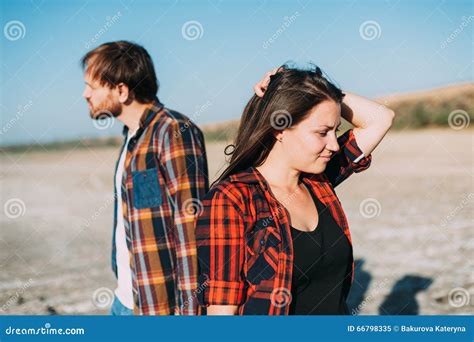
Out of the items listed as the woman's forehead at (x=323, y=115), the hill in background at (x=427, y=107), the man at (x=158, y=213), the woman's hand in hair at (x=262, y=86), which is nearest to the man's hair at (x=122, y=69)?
the man at (x=158, y=213)

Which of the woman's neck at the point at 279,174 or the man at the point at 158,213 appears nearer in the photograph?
the woman's neck at the point at 279,174

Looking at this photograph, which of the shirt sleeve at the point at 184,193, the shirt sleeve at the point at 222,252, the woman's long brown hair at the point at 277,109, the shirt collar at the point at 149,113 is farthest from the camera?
the shirt collar at the point at 149,113

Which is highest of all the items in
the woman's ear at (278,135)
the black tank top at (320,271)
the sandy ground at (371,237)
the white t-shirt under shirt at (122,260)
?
the woman's ear at (278,135)

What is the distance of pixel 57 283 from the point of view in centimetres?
744

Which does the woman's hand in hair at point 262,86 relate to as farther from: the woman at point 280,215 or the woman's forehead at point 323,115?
the woman's forehead at point 323,115

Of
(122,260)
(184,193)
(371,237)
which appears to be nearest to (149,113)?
(184,193)

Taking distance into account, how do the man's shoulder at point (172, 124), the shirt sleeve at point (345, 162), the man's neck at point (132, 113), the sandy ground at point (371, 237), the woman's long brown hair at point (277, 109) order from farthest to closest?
the sandy ground at point (371, 237), the man's neck at point (132, 113), the man's shoulder at point (172, 124), the shirt sleeve at point (345, 162), the woman's long brown hair at point (277, 109)

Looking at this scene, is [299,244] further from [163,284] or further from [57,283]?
[57,283]

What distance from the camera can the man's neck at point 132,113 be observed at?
11.5ft

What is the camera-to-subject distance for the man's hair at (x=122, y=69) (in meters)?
3.50

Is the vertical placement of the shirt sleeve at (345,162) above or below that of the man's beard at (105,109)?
below

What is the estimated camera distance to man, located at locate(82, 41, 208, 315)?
3.12 metres

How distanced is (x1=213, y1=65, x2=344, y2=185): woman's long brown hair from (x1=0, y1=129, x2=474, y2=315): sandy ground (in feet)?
11.9
